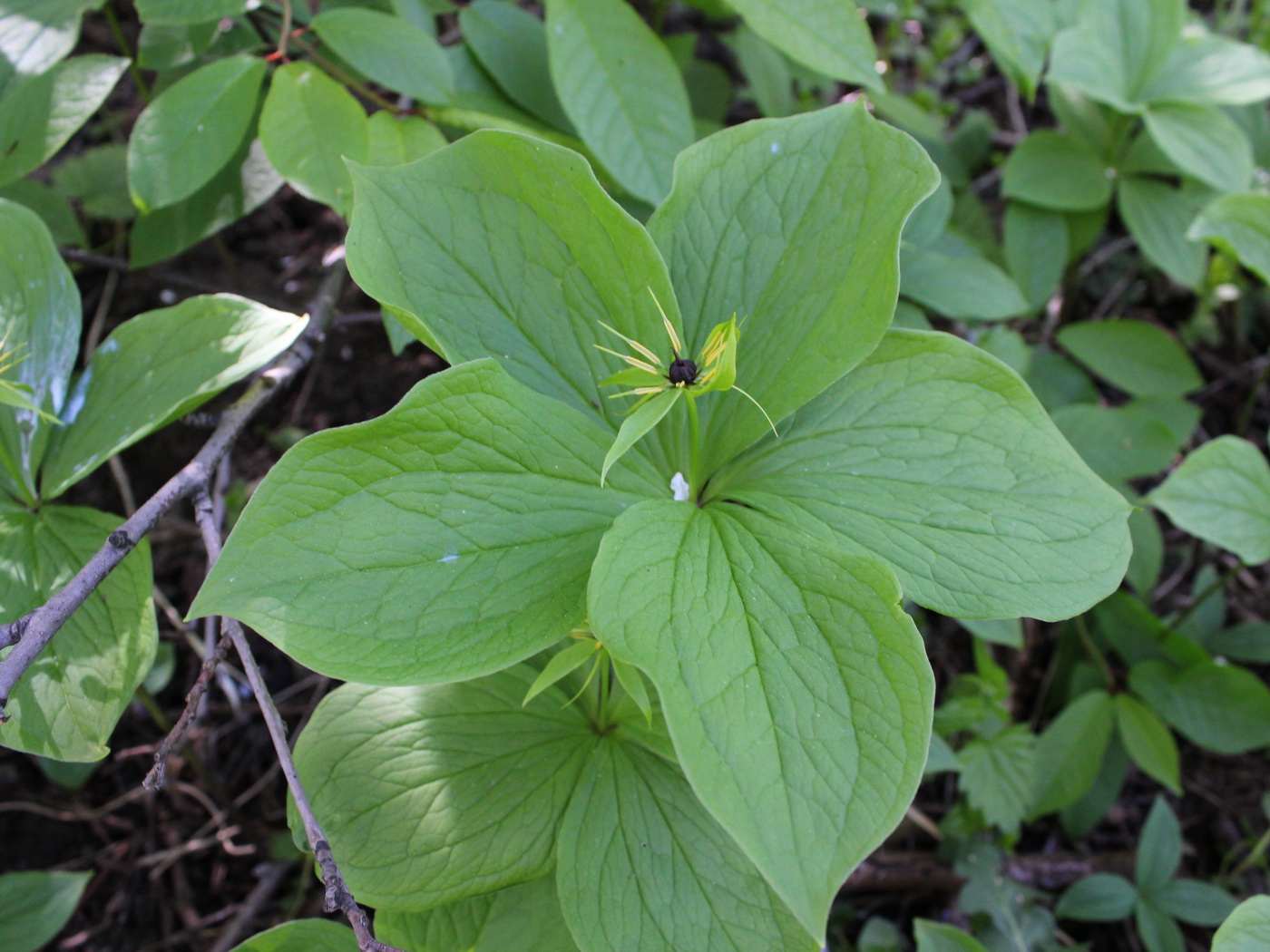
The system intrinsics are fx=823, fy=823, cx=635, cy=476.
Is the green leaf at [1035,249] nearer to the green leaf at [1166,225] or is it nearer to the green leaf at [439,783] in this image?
the green leaf at [1166,225]

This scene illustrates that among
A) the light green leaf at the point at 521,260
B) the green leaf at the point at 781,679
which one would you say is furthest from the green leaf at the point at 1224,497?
the light green leaf at the point at 521,260

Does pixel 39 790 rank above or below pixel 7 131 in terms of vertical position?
below

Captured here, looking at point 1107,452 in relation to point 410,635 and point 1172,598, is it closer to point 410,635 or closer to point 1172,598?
point 1172,598

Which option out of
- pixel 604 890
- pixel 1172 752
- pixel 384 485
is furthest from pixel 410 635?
pixel 1172 752

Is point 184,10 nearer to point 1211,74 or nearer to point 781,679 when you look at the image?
point 781,679

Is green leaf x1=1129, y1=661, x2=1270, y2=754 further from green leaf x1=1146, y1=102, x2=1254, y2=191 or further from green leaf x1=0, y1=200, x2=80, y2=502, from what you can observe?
green leaf x1=0, y1=200, x2=80, y2=502

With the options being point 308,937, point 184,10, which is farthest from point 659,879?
point 184,10

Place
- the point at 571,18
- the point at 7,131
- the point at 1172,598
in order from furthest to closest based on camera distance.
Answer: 1. the point at 1172,598
2. the point at 571,18
3. the point at 7,131
